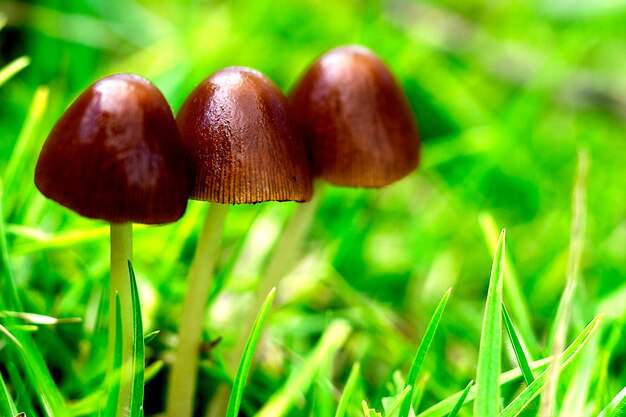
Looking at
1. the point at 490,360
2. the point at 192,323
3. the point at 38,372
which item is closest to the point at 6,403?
the point at 38,372

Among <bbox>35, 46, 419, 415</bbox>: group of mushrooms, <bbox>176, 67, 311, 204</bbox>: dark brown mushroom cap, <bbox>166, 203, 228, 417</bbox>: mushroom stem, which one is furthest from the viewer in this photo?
<bbox>166, 203, 228, 417</bbox>: mushroom stem

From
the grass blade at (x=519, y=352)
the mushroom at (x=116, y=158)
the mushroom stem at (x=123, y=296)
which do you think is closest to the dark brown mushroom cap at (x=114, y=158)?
the mushroom at (x=116, y=158)

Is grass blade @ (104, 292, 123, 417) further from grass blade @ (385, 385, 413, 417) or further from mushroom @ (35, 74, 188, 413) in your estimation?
grass blade @ (385, 385, 413, 417)

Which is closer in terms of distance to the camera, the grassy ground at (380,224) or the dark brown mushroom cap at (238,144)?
the dark brown mushroom cap at (238,144)

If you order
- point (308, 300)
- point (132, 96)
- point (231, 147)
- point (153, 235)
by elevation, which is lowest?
point (308, 300)

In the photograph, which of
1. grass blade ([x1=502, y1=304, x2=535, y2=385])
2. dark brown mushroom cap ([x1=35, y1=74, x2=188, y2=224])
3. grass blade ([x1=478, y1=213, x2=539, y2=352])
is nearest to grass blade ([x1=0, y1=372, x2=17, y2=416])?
dark brown mushroom cap ([x1=35, y1=74, x2=188, y2=224])

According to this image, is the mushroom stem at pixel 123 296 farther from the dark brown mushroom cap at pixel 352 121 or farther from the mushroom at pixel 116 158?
the dark brown mushroom cap at pixel 352 121

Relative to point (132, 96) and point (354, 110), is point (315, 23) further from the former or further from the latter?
point (132, 96)

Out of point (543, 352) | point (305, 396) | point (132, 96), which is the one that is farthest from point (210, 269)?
point (543, 352)
